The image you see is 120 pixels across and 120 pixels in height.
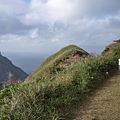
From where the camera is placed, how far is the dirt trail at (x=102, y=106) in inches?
187

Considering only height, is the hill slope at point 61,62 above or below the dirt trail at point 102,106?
above

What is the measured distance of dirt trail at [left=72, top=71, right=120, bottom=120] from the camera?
15.6 feet

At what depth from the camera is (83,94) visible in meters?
6.26

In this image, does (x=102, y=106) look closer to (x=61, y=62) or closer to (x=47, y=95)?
(x=47, y=95)

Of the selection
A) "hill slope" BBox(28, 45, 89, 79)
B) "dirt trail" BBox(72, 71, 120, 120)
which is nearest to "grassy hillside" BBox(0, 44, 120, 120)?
"dirt trail" BBox(72, 71, 120, 120)

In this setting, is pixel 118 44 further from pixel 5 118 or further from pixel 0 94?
pixel 5 118

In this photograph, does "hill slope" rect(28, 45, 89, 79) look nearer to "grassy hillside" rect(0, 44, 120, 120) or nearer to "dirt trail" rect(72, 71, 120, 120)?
"grassy hillside" rect(0, 44, 120, 120)

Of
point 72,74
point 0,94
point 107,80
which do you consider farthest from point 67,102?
point 107,80

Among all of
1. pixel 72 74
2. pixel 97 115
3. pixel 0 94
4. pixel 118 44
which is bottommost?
pixel 97 115

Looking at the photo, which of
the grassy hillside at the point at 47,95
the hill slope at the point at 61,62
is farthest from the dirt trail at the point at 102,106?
the hill slope at the point at 61,62

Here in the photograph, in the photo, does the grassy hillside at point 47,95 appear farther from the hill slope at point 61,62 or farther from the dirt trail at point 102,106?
Answer: the hill slope at point 61,62

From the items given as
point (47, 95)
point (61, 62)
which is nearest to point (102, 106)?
point (47, 95)

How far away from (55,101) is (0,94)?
1329 millimetres

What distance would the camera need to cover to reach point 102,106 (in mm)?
5316
